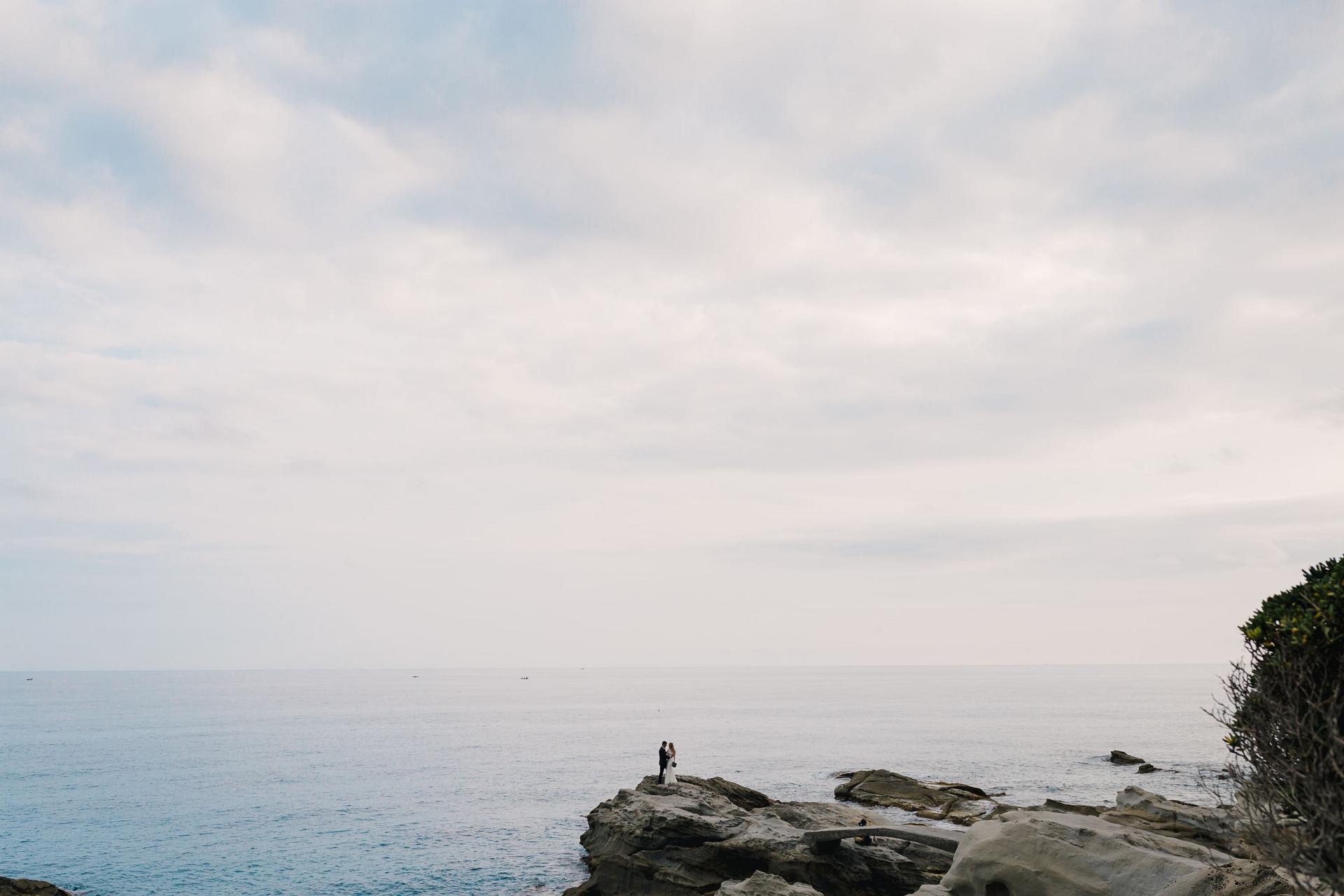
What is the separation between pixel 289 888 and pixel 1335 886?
3743 centimetres

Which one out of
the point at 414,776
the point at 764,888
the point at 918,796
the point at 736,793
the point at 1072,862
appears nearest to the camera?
the point at 1072,862

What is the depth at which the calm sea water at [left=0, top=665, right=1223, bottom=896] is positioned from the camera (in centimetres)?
4031

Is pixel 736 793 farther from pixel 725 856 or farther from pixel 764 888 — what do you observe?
pixel 764 888

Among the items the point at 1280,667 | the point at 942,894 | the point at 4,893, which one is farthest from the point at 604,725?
the point at 1280,667

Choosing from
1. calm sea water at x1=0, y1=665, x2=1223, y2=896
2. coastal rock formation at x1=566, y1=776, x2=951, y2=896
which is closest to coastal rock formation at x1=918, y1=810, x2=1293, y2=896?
coastal rock formation at x1=566, y1=776, x2=951, y2=896

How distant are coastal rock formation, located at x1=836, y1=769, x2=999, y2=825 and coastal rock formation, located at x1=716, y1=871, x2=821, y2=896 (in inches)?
965

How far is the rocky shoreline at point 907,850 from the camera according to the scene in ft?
61.1

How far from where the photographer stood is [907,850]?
94.0 ft

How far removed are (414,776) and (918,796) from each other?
Result: 42.7m

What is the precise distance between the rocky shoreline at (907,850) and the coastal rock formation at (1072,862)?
0.03m

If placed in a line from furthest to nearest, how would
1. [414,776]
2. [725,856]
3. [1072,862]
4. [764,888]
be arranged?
[414,776] < [725,856] < [764,888] < [1072,862]

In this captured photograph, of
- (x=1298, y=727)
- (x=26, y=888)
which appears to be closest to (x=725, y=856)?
(x=1298, y=727)

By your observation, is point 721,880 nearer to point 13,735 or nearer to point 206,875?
point 206,875

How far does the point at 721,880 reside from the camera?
2703 cm
